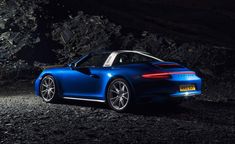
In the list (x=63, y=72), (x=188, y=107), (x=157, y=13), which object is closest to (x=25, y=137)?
(x=63, y=72)

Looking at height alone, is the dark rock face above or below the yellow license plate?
above

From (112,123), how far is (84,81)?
2151mm

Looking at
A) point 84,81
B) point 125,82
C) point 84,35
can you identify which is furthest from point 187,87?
point 84,35

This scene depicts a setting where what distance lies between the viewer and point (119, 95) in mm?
8891

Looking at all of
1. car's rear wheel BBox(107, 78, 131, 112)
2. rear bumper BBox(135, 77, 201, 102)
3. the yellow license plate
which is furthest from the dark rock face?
rear bumper BBox(135, 77, 201, 102)

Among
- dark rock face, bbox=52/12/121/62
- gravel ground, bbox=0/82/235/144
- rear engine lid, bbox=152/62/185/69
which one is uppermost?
dark rock face, bbox=52/12/121/62

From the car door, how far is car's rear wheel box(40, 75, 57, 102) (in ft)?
1.15

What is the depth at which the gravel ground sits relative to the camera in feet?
21.4

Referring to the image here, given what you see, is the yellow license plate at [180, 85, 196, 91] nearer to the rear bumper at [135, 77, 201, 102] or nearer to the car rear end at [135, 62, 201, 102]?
the car rear end at [135, 62, 201, 102]

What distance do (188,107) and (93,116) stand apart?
99.0 inches

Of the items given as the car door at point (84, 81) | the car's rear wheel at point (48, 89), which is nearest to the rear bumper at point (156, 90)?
the car door at point (84, 81)

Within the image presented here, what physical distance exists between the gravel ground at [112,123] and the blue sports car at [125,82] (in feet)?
1.08

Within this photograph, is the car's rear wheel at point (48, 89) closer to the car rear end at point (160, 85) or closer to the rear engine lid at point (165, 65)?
the car rear end at point (160, 85)

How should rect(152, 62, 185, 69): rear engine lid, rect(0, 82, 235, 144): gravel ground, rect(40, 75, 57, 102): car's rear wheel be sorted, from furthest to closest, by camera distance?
rect(40, 75, 57, 102): car's rear wheel, rect(152, 62, 185, 69): rear engine lid, rect(0, 82, 235, 144): gravel ground
